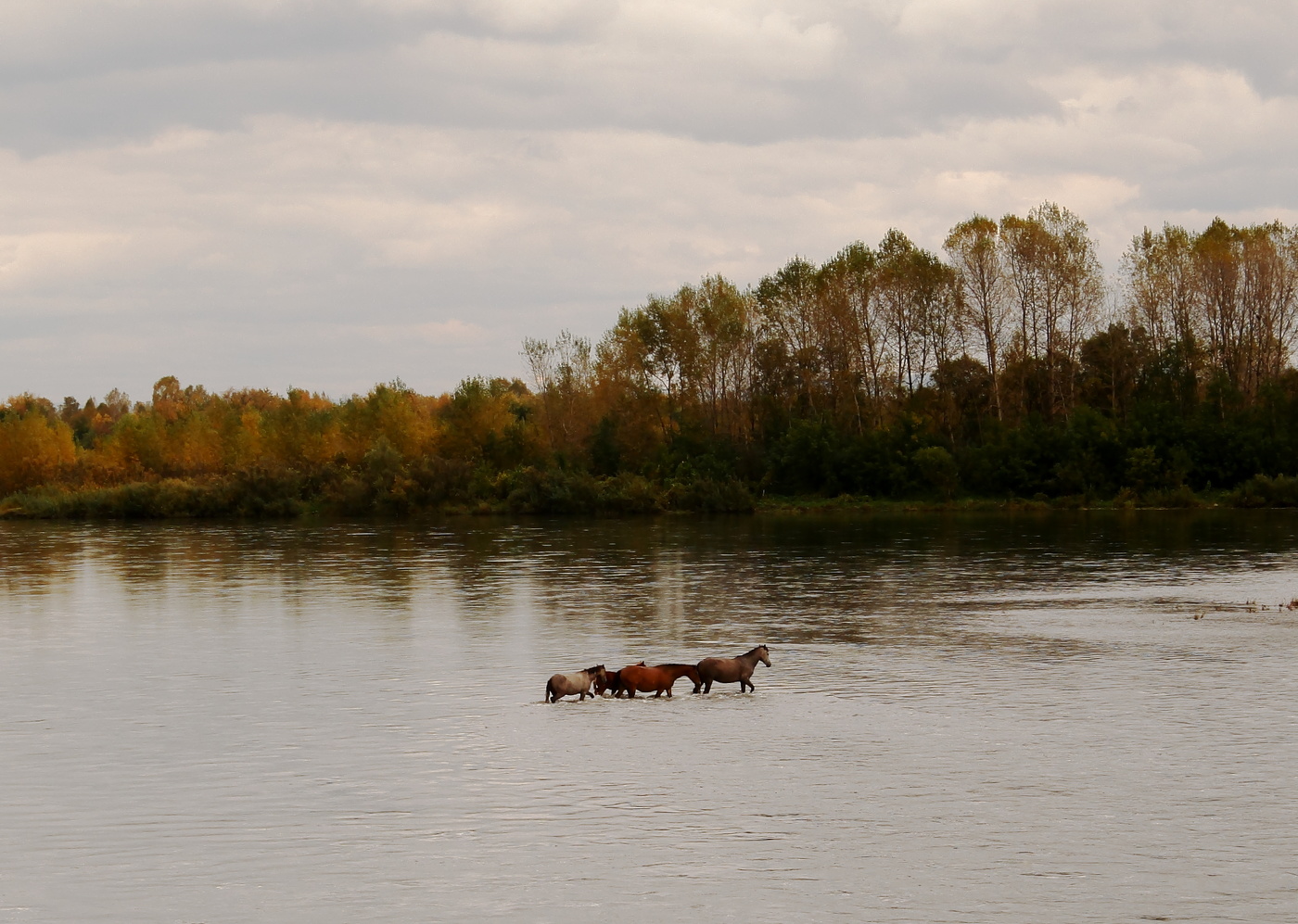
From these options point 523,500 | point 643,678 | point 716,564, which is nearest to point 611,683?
point 643,678

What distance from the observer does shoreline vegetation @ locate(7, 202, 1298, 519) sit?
84.8 m

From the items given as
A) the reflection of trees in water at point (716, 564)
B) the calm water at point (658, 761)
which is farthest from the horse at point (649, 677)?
the reflection of trees in water at point (716, 564)

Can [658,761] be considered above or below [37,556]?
below

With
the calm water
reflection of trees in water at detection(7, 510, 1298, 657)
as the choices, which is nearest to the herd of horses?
the calm water

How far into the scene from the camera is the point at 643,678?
2006 centimetres

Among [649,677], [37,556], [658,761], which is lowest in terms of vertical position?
[658,761]

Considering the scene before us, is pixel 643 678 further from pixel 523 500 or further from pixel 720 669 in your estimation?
pixel 523 500

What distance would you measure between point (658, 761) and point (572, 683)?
395 centimetres

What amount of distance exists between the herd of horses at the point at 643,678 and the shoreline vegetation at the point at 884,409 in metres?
67.1

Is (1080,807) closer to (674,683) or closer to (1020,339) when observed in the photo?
(674,683)

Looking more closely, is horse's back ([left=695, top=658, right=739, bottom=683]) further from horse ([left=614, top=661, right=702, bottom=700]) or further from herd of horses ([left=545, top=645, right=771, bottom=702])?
horse ([left=614, top=661, right=702, bottom=700])

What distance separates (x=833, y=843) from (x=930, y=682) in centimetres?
955

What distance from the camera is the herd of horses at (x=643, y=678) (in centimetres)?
1998

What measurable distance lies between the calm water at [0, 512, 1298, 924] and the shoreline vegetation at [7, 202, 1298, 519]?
51.0 metres
